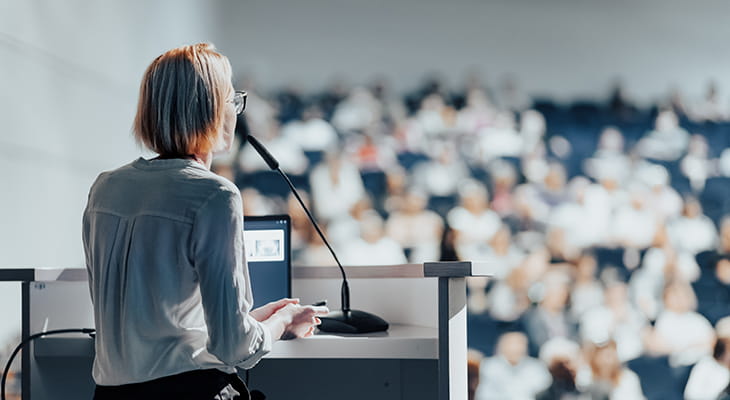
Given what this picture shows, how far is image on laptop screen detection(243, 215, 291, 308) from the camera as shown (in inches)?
56.5

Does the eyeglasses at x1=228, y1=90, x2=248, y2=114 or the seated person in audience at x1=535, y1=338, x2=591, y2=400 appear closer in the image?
the eyeglasses at x1=228, y1=90, x2=248, y2=114

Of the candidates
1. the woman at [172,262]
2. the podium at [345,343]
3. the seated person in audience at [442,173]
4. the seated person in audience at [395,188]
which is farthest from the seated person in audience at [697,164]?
the woman at [172,262]

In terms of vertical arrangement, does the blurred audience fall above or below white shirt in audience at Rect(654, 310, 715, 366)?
above

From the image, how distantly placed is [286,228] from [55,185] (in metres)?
1.25

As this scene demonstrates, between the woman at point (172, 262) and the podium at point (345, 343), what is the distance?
0.27 m

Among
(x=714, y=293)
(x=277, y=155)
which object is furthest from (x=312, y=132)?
(x=714, y=293)

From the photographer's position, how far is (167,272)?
0.93 m

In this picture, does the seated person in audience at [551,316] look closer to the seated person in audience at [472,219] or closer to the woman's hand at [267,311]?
the seated person in audience at [472,219]

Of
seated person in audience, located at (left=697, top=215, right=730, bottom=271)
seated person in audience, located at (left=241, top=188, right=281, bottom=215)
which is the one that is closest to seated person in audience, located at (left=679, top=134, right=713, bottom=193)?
seated person in audience, located at (left=697, top=215, right=730, bottom=271)

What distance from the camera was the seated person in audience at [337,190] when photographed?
11.6 feet

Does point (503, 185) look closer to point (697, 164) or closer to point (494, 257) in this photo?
point (494, 257)

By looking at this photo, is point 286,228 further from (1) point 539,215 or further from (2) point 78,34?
(1) point 539,215

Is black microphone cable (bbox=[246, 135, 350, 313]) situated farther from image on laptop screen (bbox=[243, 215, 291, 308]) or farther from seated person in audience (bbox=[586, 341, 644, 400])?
seated person in audience (bbox=[586, 341, 644, 400])

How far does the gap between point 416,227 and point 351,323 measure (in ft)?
7.18
